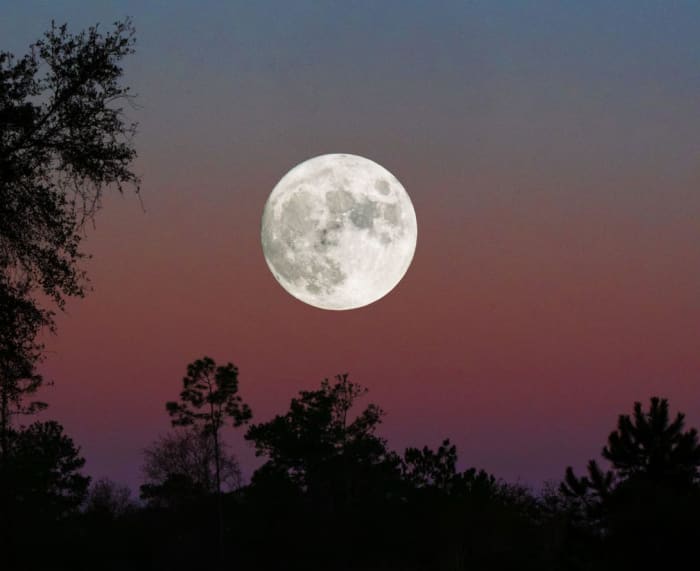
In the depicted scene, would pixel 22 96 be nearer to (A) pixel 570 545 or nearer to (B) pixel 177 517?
(A) pixel 570 545

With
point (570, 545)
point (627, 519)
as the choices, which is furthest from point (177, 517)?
point (627, 519)

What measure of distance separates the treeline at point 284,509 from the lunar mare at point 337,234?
2279cm

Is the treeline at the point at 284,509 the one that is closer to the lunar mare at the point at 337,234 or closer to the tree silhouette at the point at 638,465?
the tree silhouette at the point at 638,465

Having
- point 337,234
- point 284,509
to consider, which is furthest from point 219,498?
point 337,234

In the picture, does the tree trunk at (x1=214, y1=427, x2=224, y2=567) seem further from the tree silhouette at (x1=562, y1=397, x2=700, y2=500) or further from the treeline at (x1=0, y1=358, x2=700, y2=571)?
the tree silhouette at (x1=562, y1=397, x2=700, y2=500)

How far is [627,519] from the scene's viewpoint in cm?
3112

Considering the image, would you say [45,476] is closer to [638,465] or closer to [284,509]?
[284,509]

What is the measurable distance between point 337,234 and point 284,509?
3890cm

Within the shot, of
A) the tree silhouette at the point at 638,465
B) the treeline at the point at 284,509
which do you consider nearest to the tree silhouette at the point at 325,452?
the treeline at the point at 284,509

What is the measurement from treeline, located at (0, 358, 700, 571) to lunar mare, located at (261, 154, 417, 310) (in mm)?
22794

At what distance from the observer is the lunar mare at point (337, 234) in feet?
88.8

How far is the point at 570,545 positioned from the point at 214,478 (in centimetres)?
2764

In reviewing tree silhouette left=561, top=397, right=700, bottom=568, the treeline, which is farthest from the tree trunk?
tree silhouette left=561, top=397, right=700, bottom=568

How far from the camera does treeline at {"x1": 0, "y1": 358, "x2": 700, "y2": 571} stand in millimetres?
56500
